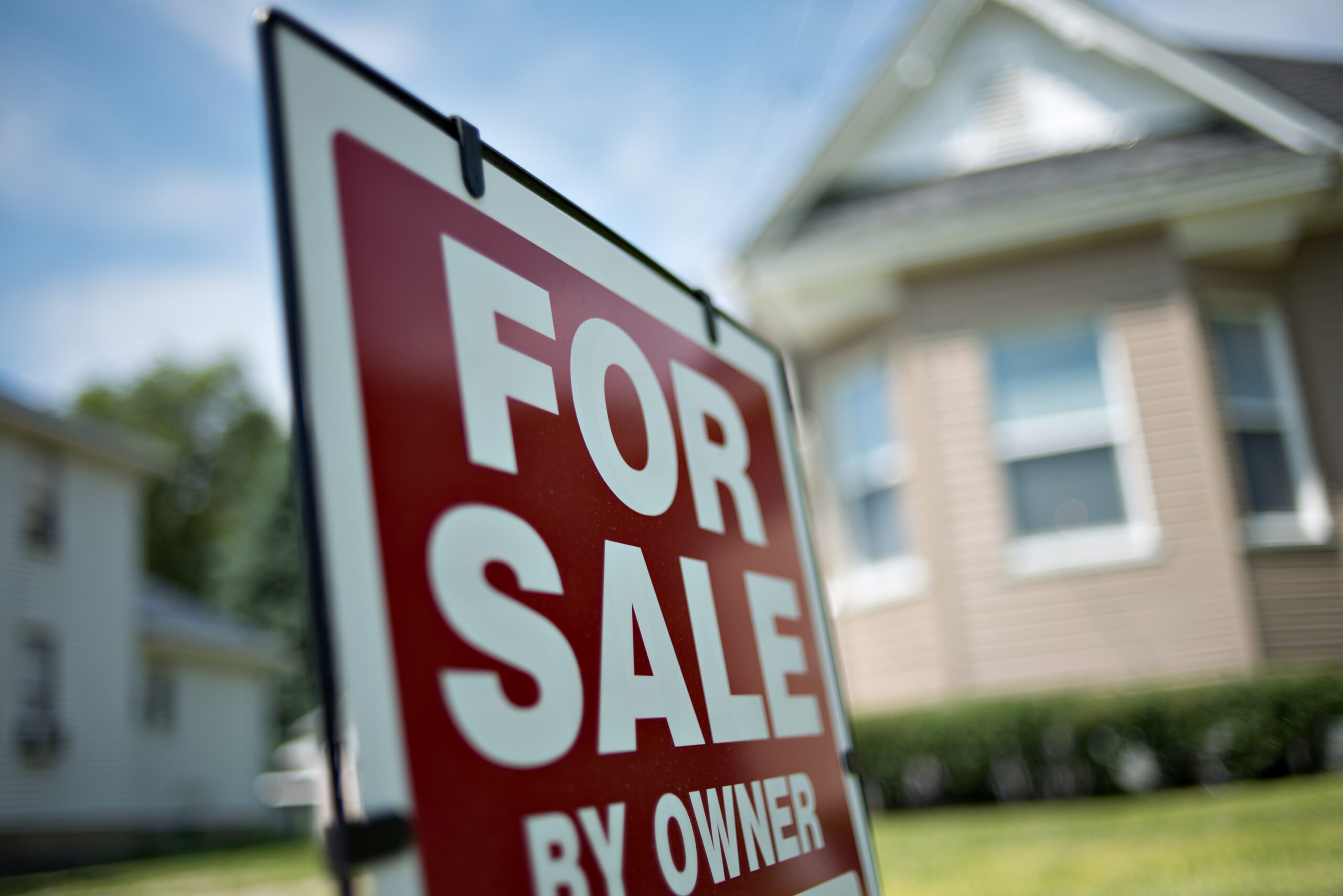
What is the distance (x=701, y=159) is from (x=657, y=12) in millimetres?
3547

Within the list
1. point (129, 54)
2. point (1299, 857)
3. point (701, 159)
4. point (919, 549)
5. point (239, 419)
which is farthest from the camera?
point (239, 419)

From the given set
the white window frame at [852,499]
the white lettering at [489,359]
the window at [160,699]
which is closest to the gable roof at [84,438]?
the window at [160,699]

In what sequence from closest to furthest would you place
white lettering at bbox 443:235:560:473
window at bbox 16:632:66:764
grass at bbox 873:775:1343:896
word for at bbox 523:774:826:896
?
word for at bbox 523:774:826:896 → white lettering at bbox 443:235:560:473 → grass at bbox 873:775:1343:896 → window at bbox 16:632:66:764

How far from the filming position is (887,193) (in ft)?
30.0

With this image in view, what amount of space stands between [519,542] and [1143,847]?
13.5 ft

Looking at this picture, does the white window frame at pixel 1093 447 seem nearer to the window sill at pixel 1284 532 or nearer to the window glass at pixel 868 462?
the window sill at pixel 1284 532

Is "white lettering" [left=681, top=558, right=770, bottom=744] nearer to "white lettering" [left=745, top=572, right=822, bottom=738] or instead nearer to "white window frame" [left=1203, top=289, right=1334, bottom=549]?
"white lettering" [left=745, top=572, right=822, bottom=738]

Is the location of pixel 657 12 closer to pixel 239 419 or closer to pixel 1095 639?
pixel 1095 639

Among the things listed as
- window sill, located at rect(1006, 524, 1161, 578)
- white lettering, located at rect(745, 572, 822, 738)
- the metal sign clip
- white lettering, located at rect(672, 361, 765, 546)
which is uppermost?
the metal sign clip

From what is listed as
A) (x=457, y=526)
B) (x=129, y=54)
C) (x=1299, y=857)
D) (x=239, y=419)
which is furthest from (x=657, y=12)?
(x=239, y=419)

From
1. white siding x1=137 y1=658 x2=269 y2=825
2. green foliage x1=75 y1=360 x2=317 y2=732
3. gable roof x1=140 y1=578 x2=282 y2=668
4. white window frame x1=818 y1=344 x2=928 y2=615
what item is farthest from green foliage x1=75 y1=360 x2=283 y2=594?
white window frame x1=818 y1=344 x2=928 y2=615

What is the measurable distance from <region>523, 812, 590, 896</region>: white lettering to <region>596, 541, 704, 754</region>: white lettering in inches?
5.9

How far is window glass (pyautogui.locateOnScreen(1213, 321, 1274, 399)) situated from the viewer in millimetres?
8227

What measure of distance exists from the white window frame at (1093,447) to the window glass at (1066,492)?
4 cm
